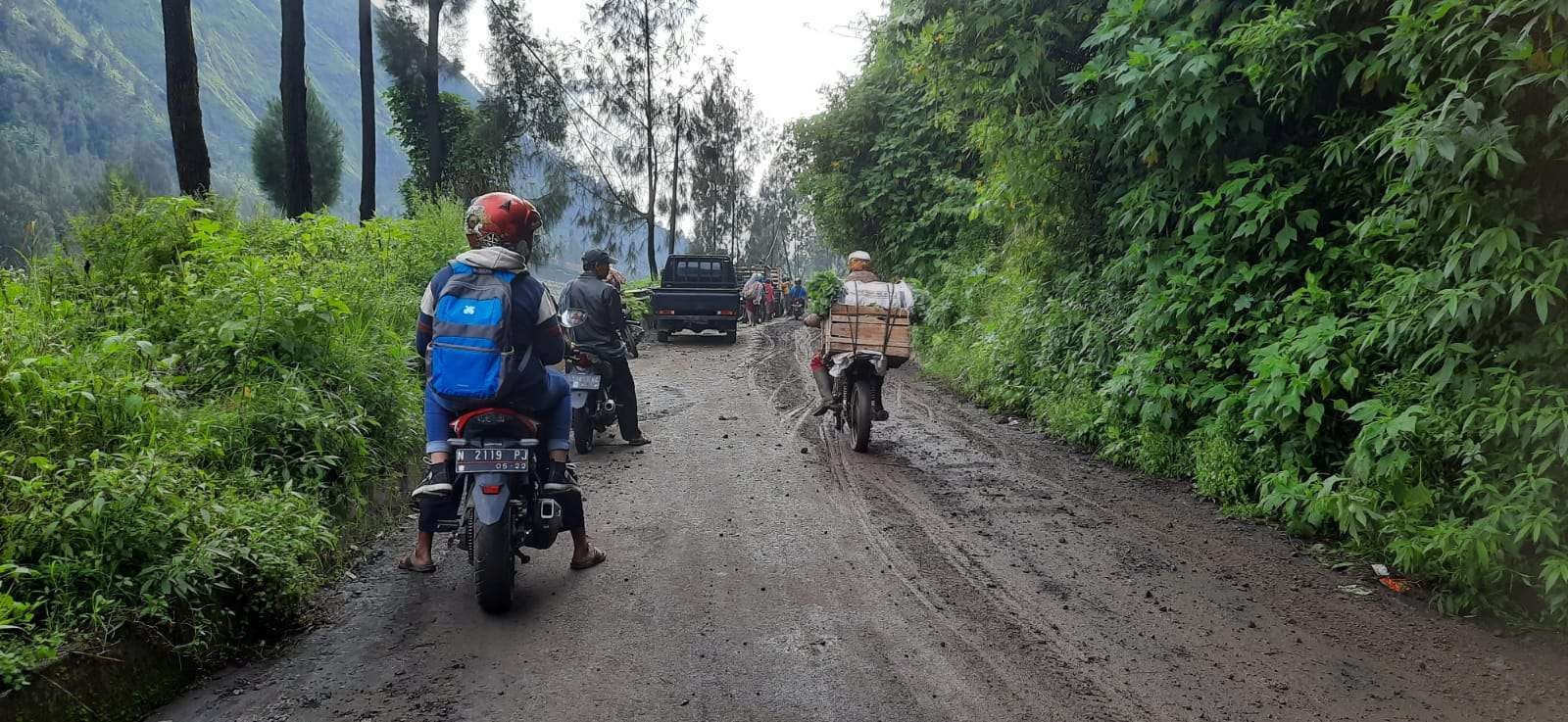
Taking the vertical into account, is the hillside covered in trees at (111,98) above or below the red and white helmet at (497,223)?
above

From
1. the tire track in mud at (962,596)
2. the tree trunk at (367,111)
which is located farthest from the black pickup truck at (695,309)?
the tire track in mud at (962,596)

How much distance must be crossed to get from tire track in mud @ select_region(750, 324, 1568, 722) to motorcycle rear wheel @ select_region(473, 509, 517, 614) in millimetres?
2028

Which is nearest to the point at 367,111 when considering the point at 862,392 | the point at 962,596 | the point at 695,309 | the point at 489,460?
the point at 695,309

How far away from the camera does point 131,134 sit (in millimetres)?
87312

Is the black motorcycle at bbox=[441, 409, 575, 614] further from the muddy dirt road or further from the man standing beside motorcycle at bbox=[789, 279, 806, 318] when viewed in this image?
the man standing beside motorcycle at bbox=[789, 279, 806, 318]

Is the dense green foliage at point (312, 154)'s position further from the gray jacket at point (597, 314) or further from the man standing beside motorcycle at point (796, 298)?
the gray jacket at point (597, 314)

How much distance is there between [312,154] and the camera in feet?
106

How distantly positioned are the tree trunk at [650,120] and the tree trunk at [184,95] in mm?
28613

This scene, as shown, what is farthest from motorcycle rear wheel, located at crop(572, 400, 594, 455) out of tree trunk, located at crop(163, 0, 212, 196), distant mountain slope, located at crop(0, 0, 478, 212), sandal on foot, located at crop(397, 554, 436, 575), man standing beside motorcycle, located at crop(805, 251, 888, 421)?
tree trunk, located at crop(163, 0, 212, 196)

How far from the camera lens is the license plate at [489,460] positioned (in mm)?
4188

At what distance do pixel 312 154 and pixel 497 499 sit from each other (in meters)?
33.1

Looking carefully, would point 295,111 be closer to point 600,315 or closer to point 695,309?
point 600,315

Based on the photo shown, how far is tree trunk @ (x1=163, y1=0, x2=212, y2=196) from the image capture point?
8867mm

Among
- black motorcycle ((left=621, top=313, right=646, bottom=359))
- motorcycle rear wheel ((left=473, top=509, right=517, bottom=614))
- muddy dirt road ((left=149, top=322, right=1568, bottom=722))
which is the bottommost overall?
muddy dirt road ((left=149, top=322, right=1568, bottom=722))
